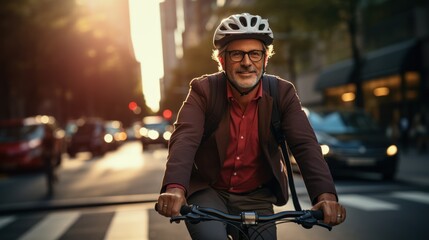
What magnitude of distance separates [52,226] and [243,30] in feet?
20.4

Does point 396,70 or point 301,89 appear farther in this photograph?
point 301,89

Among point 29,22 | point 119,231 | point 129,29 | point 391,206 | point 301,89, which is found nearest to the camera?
point 119,231

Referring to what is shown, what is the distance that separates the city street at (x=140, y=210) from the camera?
25.5 ft

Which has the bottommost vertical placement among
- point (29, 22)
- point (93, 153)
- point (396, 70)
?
point (93, 153)

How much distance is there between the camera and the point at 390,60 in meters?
28.1

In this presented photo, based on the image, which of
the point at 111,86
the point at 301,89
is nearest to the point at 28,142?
the point at 301,89

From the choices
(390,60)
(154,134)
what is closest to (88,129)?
(154,134)

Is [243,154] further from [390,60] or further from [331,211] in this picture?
[390,60]

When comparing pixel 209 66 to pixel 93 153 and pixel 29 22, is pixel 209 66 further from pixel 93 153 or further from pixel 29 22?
pixel 29 22

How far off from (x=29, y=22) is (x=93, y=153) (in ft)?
27.4

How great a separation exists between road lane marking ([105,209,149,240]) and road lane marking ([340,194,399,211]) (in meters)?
3.01

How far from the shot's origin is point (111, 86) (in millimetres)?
52125

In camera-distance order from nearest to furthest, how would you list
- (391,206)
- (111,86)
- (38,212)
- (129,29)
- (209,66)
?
1. (391,206)
2. (38,212)
3. (111,86)
4. (209,66)
5. (129,29)

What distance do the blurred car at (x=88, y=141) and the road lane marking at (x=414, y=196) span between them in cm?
2192
